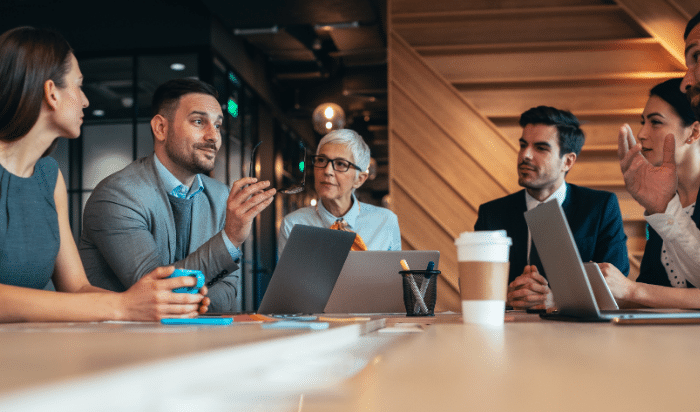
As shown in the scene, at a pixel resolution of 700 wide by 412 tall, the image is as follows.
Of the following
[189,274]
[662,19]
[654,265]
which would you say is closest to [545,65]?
[662,19]

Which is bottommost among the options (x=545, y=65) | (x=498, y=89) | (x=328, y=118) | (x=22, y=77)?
(x=22, y=77)

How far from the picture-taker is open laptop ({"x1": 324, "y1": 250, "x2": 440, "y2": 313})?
5.95 feet

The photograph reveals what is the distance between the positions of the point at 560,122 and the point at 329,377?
3.15 m

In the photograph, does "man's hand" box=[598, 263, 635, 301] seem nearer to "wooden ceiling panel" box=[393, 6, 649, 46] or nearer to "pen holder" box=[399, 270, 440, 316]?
"pen holder" box=[399, 270, 440, 316]

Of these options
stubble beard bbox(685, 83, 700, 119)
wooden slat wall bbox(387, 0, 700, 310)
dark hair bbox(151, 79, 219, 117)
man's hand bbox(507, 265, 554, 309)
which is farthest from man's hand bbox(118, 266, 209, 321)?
wooden slat wall bbox(387, 0, 700, 310)

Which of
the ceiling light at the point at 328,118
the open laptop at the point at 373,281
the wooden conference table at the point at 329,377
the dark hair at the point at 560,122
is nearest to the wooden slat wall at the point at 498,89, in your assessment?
the dark hair at the point at 560,122

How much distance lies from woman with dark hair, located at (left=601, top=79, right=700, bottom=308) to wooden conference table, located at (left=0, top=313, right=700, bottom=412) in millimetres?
1382

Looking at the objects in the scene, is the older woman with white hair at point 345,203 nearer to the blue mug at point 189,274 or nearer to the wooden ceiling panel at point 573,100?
the wooden ceiling panel at point 573,100

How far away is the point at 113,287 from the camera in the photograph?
225cm

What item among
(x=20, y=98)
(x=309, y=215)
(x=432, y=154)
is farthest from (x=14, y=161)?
(x=432, y=154)

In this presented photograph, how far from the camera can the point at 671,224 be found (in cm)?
187

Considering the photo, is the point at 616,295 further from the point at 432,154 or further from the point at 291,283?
the point at 432,154

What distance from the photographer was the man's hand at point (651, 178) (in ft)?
6.27

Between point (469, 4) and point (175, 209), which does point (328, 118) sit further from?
point (175, 209)
